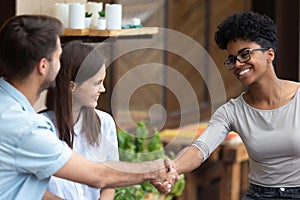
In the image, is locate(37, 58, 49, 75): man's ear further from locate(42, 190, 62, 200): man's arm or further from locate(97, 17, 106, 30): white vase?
locate(97, 17, 106, 30): white vase

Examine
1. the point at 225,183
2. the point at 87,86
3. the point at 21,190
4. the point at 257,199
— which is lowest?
the point at 225,183

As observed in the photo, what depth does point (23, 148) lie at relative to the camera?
241 centimetres

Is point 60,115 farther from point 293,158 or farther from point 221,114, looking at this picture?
point 293,158

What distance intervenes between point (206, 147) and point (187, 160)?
94 mm

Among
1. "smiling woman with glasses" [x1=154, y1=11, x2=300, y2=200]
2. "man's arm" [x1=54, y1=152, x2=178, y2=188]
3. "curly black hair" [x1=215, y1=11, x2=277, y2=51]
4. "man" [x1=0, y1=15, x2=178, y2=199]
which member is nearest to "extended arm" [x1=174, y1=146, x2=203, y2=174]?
"smiling woman with glasses" [x1=154, y1=11, x2=300, y2=200]

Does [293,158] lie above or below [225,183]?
above

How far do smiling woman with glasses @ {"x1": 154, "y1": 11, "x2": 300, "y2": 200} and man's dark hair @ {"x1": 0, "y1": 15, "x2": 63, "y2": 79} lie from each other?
32.4 inches

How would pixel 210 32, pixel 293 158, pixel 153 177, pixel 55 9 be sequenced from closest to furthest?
pixel 153 177, pixel 293 158, pixel 55 9, pixel 210 32

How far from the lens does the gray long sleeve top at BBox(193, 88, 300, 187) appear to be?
10.1 feet

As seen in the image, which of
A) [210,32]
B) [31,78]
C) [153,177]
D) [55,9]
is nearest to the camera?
[31,78]

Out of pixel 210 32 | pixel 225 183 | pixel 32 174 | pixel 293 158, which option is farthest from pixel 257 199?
pixel 210 32

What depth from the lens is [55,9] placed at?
361 cm

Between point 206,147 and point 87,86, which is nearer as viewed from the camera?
point 87,86

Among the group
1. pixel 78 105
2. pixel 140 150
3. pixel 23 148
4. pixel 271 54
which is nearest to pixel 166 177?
pixel 78 105
